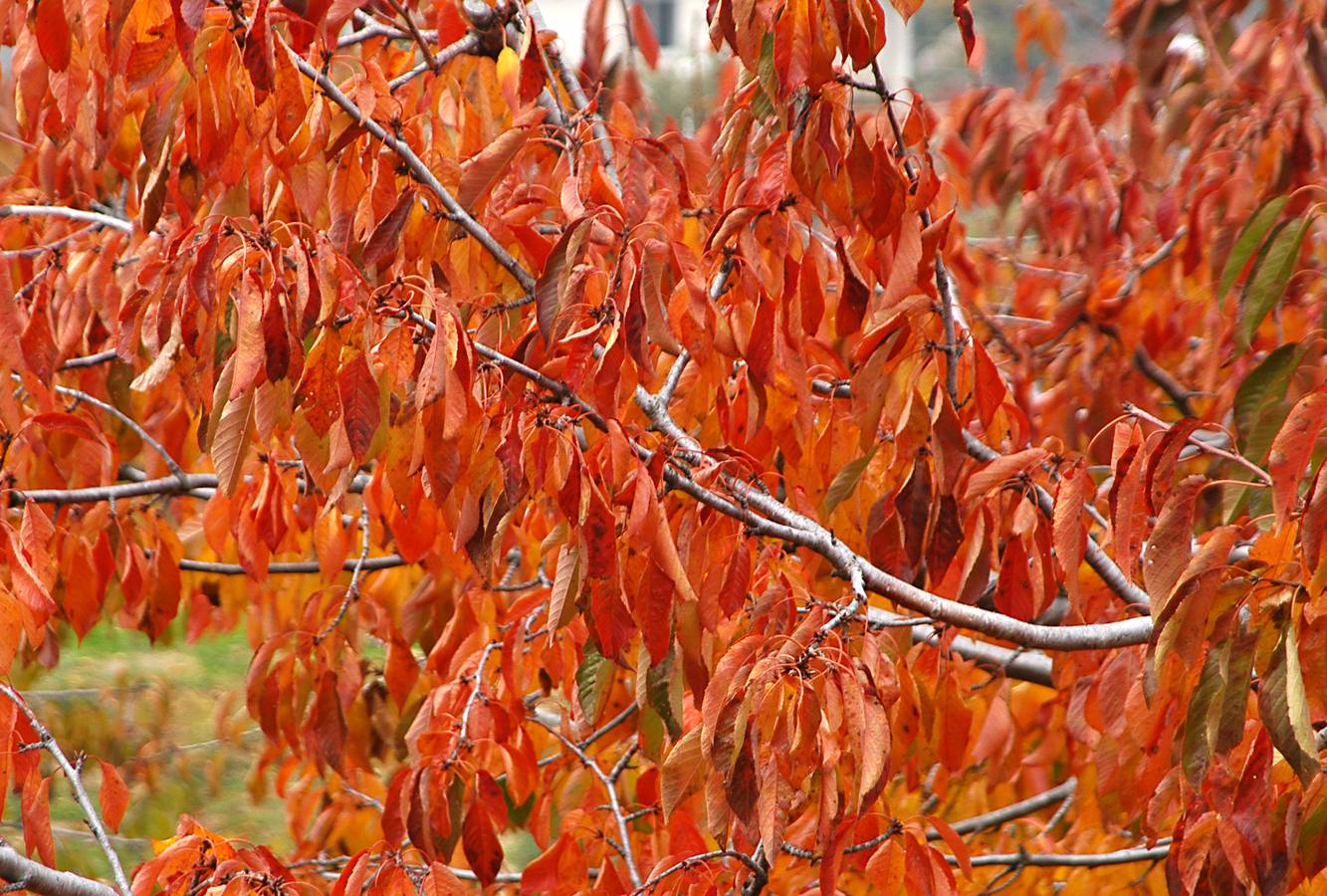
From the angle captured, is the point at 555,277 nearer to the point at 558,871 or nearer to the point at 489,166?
the point at 489,166

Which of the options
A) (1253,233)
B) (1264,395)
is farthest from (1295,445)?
(1253,233)

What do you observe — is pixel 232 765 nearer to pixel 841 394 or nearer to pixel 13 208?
pixel 13 208

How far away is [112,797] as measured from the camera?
2195mm

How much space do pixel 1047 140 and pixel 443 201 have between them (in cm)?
254

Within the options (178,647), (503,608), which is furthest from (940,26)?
(503,608)

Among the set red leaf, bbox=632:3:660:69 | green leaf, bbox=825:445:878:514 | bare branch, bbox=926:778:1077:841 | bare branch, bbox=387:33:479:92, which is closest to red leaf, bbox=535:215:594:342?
green leaf, bbox=825:445:878:514

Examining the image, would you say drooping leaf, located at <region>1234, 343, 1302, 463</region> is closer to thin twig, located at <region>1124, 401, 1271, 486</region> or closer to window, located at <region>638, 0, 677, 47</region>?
thin twig, located at <region>1124, 401, 1271, 486</region>

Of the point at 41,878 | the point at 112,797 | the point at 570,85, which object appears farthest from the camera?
the point at 570,85

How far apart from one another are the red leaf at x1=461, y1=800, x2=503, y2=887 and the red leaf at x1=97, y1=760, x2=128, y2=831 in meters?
0.54

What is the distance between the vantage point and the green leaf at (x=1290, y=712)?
123cm

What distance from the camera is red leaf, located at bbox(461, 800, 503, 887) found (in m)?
2.04

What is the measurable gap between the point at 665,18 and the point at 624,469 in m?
19.8

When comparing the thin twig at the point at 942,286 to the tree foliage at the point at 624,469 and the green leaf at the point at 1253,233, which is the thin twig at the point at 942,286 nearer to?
the tree foliage at the point at 624,469

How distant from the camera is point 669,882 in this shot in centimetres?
183
